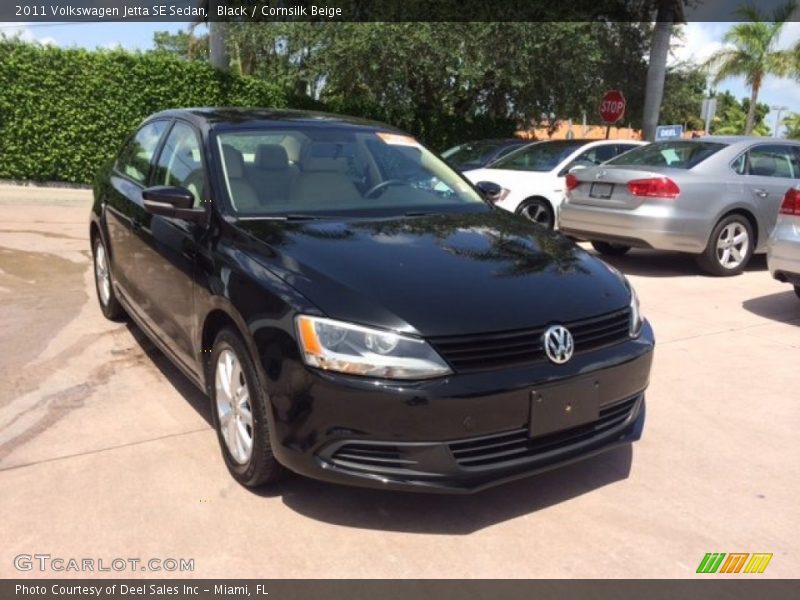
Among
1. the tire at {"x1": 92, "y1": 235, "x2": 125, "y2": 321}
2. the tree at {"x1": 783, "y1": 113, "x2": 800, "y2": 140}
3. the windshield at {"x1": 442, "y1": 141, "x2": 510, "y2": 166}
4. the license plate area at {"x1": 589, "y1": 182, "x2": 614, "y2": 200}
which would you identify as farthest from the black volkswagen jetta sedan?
the tree at {"x1": 783, "y1": 113, "x2": 800, "y2": 140}

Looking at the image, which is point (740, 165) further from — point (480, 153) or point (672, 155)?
point (480, 153)

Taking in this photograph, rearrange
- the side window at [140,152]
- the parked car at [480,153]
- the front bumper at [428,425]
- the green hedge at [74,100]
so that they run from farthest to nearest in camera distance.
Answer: the green hedge at [74,100], the parked car at [480,153], the side window at [140,152], the front bumper at [428,425]

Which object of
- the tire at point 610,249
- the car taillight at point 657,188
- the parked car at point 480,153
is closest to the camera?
the car taillight at point 657,188

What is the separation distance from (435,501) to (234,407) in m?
0.95

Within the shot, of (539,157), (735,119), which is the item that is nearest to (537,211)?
(539,157)

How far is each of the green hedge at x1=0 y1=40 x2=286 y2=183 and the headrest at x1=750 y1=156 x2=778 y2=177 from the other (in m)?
11.2

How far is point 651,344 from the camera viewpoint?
10.6 ft

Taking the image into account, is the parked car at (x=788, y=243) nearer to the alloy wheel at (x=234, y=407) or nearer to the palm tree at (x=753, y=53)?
the alloy wheel at (x=234, y=407)

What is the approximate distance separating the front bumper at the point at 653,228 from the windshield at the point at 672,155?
642mm

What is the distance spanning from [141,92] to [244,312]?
13.4m

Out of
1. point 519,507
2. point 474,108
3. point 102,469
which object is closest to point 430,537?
point 519,507

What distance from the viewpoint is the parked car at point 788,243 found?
5.78 meters

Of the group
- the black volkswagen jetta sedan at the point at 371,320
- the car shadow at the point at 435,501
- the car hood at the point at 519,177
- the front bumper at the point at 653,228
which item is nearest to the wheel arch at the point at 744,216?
the front bumper at the point at 653,228

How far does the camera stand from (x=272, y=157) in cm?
388
